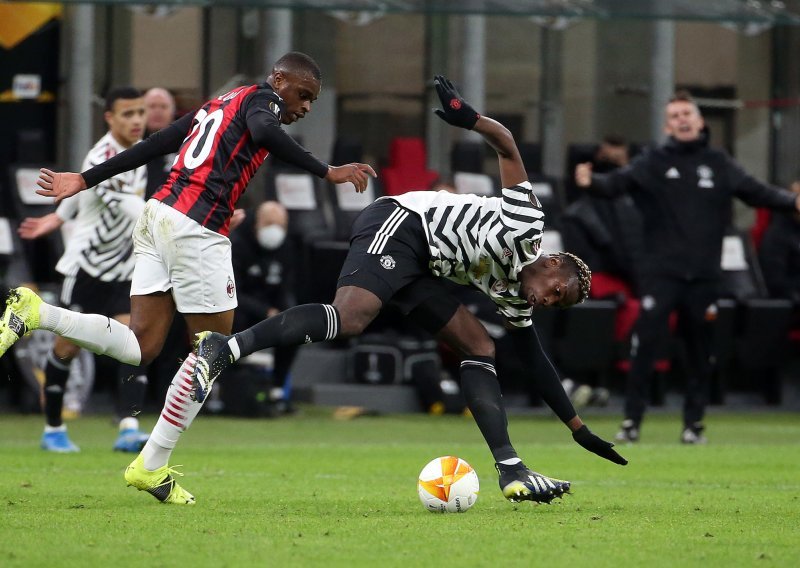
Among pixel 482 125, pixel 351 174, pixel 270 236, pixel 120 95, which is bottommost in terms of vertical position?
pixel 270 236

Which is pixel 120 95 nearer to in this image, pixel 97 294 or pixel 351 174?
pixel 97 294

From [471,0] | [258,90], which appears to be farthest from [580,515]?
[471,0]

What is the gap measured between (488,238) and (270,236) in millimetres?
7384

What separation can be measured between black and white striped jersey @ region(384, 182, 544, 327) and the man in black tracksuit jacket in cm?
450

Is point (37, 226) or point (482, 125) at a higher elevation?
point (482, 125)

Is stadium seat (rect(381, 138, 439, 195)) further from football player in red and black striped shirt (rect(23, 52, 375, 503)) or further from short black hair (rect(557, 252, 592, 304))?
short black hair (rect(557, 252, 592, 304))

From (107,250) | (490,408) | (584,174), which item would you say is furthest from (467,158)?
(490,408)

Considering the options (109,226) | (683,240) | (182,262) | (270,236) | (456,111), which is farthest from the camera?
(270,236)

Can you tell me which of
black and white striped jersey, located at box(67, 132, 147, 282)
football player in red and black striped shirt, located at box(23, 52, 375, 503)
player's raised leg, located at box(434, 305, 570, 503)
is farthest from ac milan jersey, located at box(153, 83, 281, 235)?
black and white striped jersey, located at box(67, 132, 147, 282)

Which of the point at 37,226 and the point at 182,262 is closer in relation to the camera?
the point at 182,262

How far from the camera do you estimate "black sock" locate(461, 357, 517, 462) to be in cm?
684

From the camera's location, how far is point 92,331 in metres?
6.91

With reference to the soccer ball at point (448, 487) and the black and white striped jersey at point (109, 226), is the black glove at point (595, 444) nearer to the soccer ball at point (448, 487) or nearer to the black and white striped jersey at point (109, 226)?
the soccer ball at point (448, 487)

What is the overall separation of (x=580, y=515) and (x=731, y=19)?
33.7 feet
